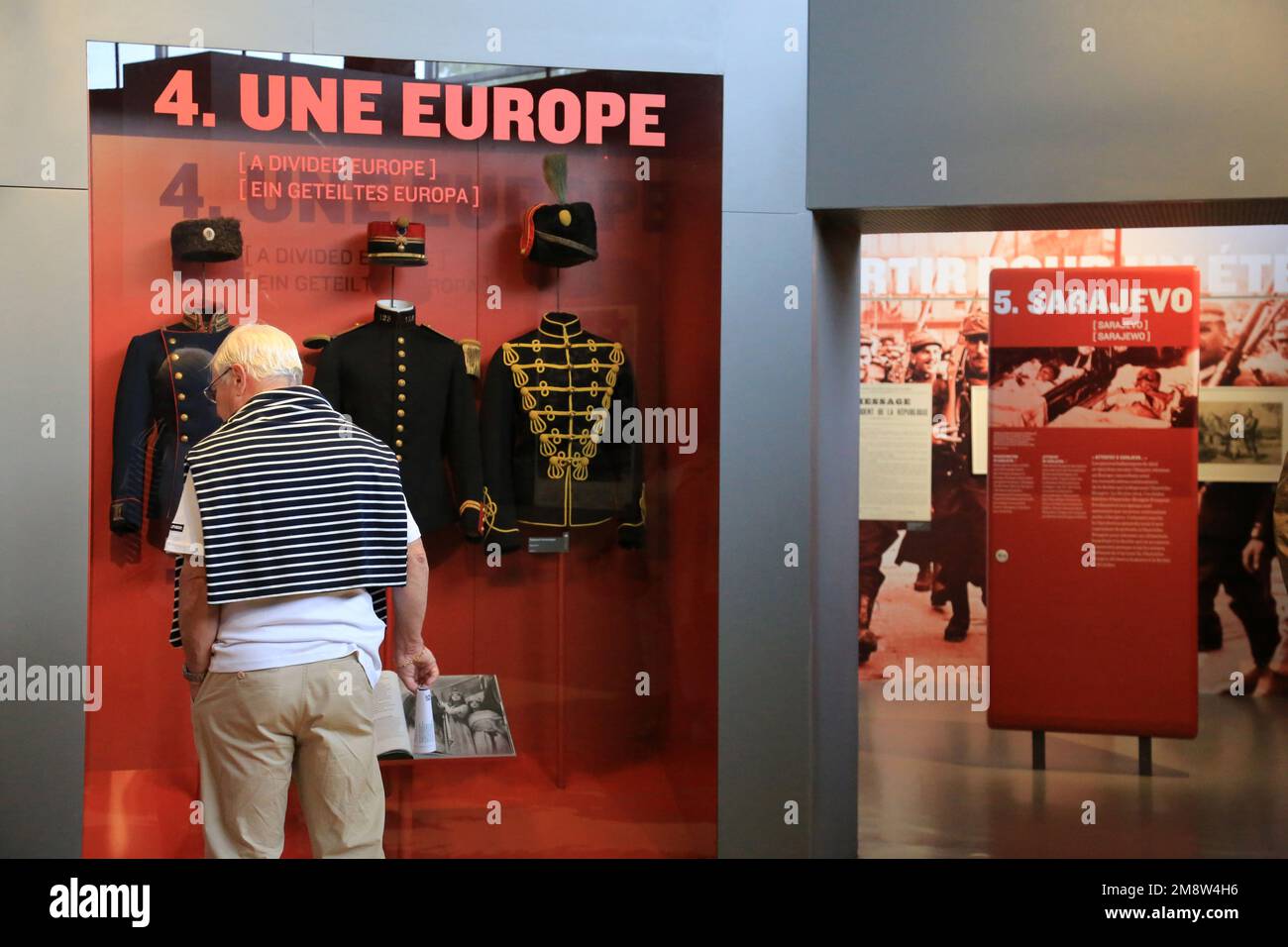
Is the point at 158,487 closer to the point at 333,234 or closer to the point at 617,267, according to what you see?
the point at 333,234

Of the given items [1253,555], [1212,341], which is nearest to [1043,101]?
[1212,341]

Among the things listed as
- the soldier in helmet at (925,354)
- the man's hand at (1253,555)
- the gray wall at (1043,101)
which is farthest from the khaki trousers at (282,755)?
the man's hand at (1253,555)

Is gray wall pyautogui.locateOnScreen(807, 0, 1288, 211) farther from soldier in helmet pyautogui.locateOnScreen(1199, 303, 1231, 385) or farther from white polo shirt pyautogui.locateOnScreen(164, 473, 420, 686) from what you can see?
white polo shirt pyautogui.locateOnScreen(164, 473, 420, 686)

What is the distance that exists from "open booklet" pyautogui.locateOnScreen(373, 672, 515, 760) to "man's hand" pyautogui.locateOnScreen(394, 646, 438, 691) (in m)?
0.18

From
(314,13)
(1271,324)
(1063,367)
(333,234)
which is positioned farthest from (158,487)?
(1271,324)

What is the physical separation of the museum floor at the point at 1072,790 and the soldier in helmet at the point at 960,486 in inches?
26.4

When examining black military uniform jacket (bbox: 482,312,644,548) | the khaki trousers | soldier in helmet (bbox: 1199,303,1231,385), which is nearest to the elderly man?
the khaki trousers

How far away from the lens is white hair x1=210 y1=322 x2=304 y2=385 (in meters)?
2.74

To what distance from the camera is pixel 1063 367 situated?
466 centimetres

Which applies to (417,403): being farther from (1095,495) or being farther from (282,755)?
(1095,495)

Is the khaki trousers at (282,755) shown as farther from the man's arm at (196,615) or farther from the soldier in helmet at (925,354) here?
the soldier in helmet at (925,354)

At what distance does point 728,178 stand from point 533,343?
0.76 meters

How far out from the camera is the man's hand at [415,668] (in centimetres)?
315

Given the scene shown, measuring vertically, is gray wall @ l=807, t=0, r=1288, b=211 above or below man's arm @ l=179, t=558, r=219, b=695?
above
